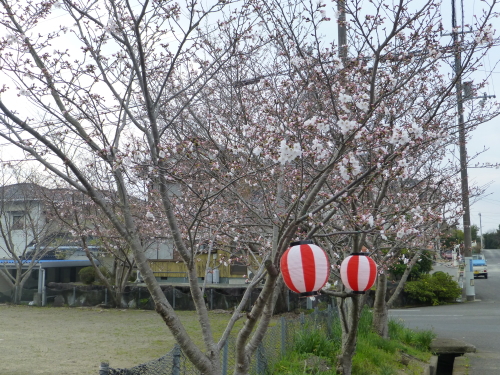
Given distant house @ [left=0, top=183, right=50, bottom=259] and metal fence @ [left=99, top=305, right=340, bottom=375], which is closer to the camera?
metal fence @ [left=99, top=305, right=340, bottom=375]

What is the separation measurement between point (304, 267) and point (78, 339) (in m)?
11.8

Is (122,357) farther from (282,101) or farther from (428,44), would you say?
(428,44)

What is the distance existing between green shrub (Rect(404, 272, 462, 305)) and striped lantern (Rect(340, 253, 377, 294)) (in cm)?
1783

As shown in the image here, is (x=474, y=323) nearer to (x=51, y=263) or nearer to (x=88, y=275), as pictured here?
(x=88, y=275)

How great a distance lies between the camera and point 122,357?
11531 millimetres

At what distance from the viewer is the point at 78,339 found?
14.2 metres

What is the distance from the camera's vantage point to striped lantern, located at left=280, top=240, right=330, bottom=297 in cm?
435

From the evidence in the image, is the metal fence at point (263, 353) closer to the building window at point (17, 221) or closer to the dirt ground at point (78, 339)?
the dirt ground at point (78, 339)

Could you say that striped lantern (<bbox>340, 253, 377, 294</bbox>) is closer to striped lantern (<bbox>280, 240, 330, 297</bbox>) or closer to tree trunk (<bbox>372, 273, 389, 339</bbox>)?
striped lantern (<bbox>280, 240, 330, 297</bbox>)

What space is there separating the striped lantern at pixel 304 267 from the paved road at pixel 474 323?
25.3 ft

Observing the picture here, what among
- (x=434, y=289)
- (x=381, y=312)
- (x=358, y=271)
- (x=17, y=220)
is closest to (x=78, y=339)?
(x=381, y=312)

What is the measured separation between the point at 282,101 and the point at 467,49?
243 cm

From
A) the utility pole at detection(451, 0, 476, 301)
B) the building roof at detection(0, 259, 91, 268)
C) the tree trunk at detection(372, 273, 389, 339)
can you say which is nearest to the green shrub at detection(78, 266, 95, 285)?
the building roof at detection(0, 259, 91, 268)

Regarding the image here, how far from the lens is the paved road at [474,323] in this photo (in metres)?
11.5
